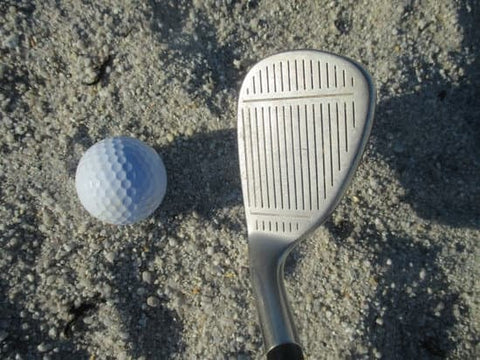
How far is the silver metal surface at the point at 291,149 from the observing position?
1487 millimetres

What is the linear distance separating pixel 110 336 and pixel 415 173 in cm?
117

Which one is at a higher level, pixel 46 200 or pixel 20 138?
pixel 20 138

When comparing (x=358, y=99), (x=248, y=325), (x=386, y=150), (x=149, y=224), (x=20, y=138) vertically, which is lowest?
(x=248, y=325)

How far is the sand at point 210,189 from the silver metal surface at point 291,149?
10.9 inches

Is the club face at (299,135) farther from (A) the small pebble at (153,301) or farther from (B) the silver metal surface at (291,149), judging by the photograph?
(A) the small pebble at (153,301)

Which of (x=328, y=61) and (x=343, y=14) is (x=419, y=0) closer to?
(x=343, y=14)

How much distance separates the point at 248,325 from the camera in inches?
72.7

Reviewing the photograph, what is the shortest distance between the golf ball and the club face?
302 mm

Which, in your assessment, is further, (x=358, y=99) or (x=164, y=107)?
(x=164, y=107)

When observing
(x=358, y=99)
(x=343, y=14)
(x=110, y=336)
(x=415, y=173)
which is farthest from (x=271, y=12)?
(x=110, y=336)

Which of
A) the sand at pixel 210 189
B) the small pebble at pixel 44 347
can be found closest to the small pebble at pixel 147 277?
the sand at pixel 210 189

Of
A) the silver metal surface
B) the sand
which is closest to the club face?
the silver metal surface

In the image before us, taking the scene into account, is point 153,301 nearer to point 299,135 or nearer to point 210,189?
point 210,189

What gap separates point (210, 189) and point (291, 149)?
0.43m
